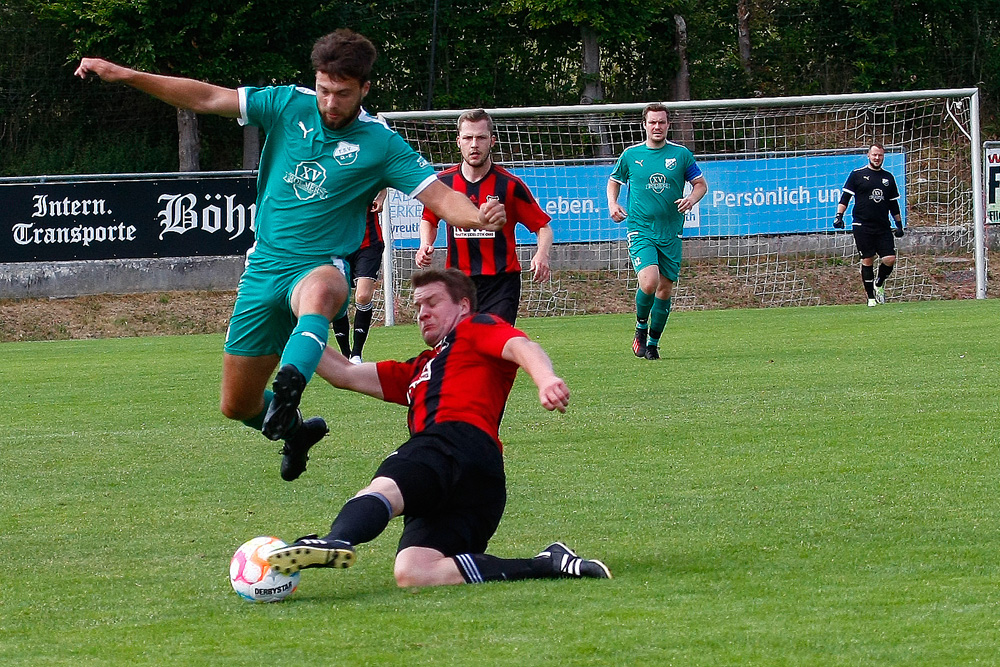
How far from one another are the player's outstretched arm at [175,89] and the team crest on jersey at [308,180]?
34cm

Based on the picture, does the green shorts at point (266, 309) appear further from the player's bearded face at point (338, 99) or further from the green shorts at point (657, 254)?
the green shorts at point (657, 254)

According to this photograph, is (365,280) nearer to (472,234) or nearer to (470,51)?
(472,234)

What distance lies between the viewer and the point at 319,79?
5.40 m

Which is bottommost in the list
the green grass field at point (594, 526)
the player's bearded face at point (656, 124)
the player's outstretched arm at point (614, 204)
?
the green grass field at point (594, 526)

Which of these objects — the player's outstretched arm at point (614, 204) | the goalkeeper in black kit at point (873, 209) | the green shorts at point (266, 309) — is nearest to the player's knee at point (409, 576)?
the green shorts at point (266, 309)

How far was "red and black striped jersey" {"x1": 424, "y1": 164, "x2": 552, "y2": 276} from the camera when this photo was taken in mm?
8234

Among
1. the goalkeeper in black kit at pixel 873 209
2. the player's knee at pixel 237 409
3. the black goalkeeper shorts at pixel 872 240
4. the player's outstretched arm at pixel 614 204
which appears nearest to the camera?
the player's knee at pixel 237 409

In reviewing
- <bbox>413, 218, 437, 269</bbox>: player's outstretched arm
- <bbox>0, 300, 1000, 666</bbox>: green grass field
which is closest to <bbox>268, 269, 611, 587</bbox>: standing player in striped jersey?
<bbox>0, 300, 1000, 666</bbox>: green grass field

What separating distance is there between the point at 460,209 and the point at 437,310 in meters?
0.71

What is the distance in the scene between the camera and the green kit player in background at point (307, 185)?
17.3 feet

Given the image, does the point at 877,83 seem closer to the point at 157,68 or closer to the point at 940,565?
the point at 157,68

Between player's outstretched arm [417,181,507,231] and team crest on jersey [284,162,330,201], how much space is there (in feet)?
1.33

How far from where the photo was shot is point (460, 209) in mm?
5285

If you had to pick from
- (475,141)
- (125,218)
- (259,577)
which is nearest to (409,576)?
(259,577)
